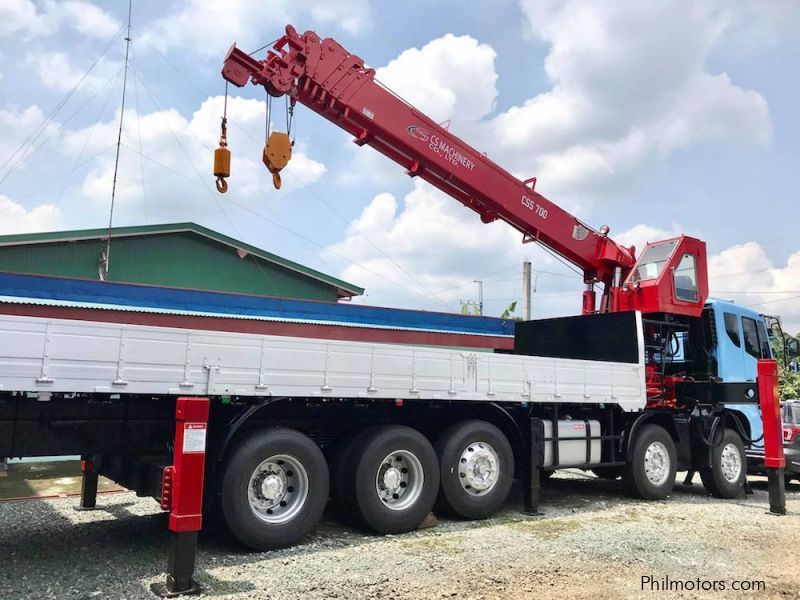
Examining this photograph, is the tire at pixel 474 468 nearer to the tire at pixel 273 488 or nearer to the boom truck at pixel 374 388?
the boom truck at pixel 374 388

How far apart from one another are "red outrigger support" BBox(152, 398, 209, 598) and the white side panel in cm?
63

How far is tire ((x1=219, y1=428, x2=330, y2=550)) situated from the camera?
6070 mm

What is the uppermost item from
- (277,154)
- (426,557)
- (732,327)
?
(277,154)

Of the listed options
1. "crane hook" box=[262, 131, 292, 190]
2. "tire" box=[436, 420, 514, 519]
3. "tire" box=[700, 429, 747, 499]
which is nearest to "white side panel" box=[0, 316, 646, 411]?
"tire" box=[436, 420, 514, 519]

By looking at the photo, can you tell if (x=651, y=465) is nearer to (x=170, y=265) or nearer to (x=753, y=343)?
(x=753, y=343)

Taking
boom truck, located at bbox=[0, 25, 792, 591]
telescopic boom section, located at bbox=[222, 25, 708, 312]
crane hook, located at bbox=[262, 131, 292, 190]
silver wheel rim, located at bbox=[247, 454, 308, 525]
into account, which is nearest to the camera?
boom truck, located at bbox=[0, 25, 792, 591]

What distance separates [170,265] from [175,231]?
3.11 feet

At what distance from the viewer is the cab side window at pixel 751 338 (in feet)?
39.4

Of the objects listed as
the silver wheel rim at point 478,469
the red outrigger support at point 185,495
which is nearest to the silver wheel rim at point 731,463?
the silver wheel rim at point 478,469

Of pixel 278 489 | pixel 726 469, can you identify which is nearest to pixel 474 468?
pixel 278 489

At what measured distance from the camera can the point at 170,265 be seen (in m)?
17.5

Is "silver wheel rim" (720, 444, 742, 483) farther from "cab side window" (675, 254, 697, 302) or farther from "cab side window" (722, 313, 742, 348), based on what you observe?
"cab side window" (675, 254, 697, 302)

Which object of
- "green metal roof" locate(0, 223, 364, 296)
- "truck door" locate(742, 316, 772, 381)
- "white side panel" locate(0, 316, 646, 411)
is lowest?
"white side panel" locate(0, 316, 646, 411)

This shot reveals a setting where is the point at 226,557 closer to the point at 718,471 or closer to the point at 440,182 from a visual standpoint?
the point at 440,182
